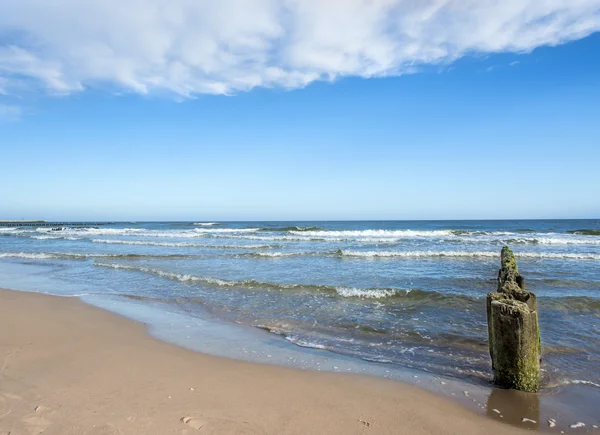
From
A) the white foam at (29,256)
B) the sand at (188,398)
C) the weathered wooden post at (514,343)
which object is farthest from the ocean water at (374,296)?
the sand at (188,398)

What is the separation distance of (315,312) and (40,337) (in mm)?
5517

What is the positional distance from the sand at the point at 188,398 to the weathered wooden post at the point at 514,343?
35.3 inches

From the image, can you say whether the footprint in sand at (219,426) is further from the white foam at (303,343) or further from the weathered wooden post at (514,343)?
the weathered wooden post at (514,343)

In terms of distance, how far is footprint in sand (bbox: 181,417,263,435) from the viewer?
11.8 ft

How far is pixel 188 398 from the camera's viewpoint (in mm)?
A: 4348

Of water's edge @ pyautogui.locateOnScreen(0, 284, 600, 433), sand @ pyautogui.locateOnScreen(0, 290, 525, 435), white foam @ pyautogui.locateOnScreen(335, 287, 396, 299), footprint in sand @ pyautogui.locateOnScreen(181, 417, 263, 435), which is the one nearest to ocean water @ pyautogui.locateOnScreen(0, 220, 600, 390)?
white foam @ pyautogui.locateOnScreen(335, 287, 396, 299)

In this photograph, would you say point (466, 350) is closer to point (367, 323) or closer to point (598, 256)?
point (367, 323)

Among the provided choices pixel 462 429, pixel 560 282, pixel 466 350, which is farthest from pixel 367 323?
pixel 560 282

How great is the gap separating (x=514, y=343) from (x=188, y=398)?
395 cm

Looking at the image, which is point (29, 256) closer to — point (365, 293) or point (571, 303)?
point (365, 293)

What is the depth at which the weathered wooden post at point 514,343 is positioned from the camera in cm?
439

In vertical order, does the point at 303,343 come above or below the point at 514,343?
below

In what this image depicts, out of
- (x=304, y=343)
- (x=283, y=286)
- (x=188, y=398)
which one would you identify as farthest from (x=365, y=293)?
(x=188, y=398)

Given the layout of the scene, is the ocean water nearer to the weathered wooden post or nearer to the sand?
the weathered wooden post
